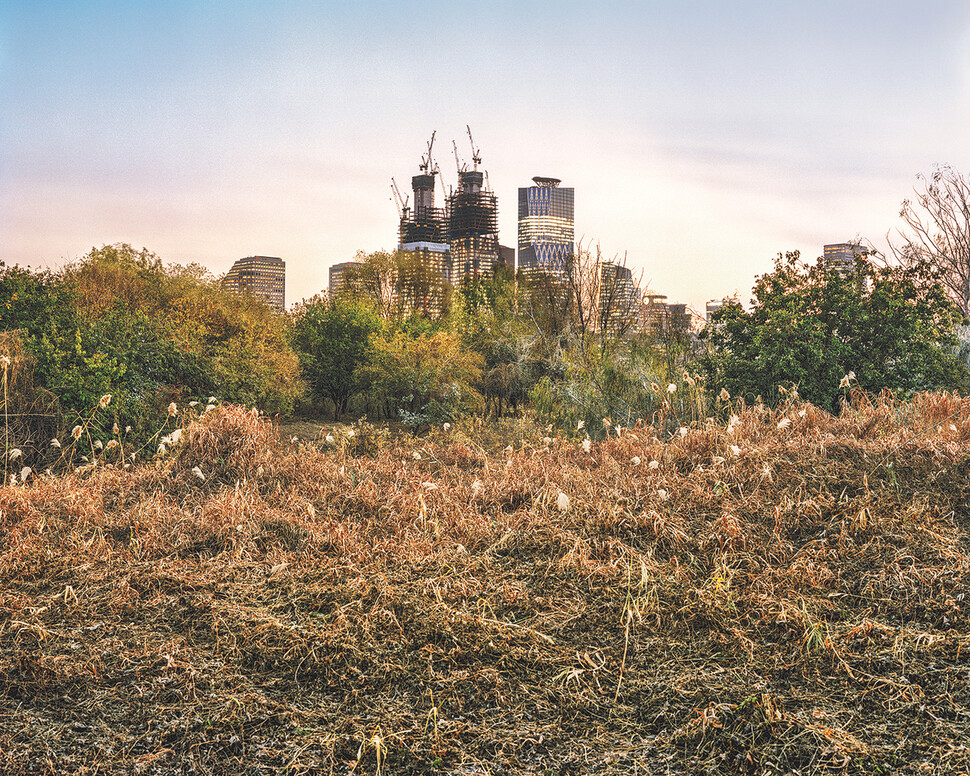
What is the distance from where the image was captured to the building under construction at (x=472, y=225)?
311ft

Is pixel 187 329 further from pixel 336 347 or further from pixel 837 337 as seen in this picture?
pixel 837 337

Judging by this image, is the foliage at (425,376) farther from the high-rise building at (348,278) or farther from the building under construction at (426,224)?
the building under construction at (426,224)

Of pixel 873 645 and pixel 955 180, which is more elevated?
pixel 955 180

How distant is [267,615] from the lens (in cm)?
371

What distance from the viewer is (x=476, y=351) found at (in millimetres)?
17188

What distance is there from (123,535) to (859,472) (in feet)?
16.0

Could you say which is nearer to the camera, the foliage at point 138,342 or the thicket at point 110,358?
the thicket at point 110,358

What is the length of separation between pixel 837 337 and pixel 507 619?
7.72 m

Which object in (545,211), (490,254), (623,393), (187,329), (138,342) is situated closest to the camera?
(138,342)

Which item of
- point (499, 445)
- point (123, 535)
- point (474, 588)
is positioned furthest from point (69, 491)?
point (499, 445)

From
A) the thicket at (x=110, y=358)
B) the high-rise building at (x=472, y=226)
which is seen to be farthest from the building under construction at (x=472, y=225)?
the thicket at (x=110, y=358)

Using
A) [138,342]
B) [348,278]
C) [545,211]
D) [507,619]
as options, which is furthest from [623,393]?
[545,211]

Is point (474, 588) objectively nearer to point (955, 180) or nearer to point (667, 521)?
point (667, 521)

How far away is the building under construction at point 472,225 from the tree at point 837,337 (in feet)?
276
